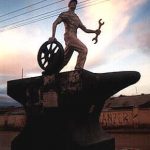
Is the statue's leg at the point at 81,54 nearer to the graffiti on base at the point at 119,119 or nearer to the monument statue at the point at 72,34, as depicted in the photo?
the monument statue at the point at 72,34

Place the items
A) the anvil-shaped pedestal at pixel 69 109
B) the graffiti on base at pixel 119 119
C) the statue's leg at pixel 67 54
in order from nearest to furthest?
the anvil-shaped pedestal at pixel 69 109
the statue's leg at pixel 67 54
the graffiti on base at pixel 119 119

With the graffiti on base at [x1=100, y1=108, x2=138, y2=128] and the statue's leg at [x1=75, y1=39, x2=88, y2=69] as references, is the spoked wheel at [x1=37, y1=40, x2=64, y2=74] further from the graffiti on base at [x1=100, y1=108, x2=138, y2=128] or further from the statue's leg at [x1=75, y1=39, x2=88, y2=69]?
the graffiti on base at [x1=100, y1=108, x2=138, y2=128]

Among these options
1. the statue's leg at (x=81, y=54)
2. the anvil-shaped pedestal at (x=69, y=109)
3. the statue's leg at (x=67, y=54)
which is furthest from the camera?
the statue's leg at (x=67, y=54)

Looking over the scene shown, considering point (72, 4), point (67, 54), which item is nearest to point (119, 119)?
point (67, 54)

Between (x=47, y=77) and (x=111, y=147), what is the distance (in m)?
1.98

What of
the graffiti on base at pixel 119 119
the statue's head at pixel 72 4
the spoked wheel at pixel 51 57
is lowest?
the graffiti on base at pixel 119 119

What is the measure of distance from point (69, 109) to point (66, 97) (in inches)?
10.1

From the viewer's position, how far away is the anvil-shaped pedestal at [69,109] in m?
6.27

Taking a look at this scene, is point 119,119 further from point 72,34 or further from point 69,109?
point 69,109

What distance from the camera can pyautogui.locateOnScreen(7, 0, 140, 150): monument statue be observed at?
6312 millimetres

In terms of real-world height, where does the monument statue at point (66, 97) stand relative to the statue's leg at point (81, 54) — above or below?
below

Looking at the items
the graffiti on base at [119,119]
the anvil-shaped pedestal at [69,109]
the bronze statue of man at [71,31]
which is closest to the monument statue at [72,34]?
the bronze statue of man at [71,31]

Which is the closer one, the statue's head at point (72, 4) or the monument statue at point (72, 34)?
the monument statue at point (72, 34)

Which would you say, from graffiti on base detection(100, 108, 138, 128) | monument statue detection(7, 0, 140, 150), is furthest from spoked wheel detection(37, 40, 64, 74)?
graffiti on base detection(100, 108, 138, 128)
